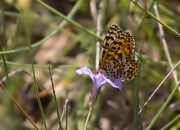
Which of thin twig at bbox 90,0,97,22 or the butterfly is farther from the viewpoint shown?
thin twig at bbox 90,0,97,22

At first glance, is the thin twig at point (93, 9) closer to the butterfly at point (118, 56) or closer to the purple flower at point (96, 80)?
the butterfly at point (118, 56)

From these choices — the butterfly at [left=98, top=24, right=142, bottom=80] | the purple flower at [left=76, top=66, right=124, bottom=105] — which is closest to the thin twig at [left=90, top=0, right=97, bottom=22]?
the butterfly at [left=98, top=24, right=142, bottom=80]

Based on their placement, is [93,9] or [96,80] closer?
[96,80]

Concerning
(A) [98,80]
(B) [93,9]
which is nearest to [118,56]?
(A) [98,80]

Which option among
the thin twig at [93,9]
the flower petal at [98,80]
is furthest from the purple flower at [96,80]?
the thin twig at [93,9]

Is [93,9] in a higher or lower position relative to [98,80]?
higher

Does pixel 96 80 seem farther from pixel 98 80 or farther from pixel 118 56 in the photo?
pixel 118 56

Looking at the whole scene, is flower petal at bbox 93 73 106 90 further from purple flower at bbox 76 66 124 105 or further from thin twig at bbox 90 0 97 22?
thin twig at bbox 90 0 97 22

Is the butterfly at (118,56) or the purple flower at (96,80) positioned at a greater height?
the butterfly at (118,56)

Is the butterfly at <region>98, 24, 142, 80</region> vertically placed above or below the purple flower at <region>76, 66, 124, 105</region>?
above

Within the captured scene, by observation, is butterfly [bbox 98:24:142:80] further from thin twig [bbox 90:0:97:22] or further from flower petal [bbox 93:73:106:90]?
thin twig [bbox 90:0:97:22]

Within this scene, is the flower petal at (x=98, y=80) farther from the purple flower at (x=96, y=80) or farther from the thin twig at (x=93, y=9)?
the thin twig at (x=93, y=9)

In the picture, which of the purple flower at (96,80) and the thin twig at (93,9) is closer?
the purple flower at (96,80)
